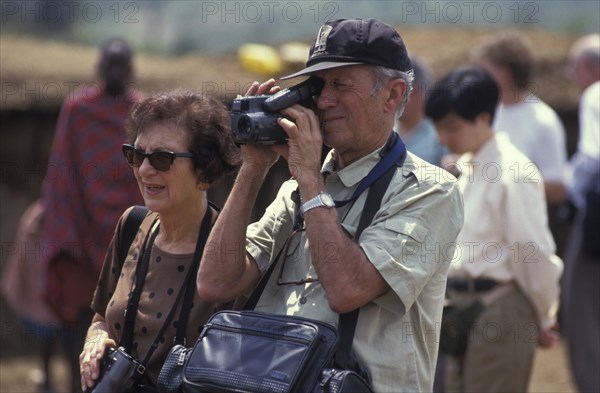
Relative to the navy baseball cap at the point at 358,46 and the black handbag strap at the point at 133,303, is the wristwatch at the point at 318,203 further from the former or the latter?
the black handbag strap at the point at 133,303

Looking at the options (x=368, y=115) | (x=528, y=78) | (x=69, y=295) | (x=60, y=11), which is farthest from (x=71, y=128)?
(x=60, y=11)

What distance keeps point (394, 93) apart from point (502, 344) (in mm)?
2219

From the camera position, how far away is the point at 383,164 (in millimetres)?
3588

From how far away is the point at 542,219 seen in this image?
537cm

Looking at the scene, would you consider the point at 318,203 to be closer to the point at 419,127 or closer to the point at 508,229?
the point at 508,229

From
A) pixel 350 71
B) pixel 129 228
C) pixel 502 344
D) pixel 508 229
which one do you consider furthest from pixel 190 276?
pixel 502 344

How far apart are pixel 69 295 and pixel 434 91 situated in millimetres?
2340

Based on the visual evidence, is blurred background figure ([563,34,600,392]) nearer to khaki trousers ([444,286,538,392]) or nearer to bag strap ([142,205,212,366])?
khaki trousers ([444,286,538,392])

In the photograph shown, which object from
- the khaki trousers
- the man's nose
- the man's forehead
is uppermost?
the man's forehead

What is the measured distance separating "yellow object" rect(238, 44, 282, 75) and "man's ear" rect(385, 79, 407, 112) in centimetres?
529

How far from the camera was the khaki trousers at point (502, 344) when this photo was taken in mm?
5441

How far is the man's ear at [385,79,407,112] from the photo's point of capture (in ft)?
11.9

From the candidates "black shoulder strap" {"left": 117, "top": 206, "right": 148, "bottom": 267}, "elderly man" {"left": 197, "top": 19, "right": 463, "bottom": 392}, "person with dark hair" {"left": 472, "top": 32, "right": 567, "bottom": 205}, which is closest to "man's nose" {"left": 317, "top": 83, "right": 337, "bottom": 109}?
"elderly man" {"left": 197, "top": 19, "right": 463, "bottom": 392}

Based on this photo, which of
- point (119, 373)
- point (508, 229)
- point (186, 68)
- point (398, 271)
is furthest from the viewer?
point (186, 68)
